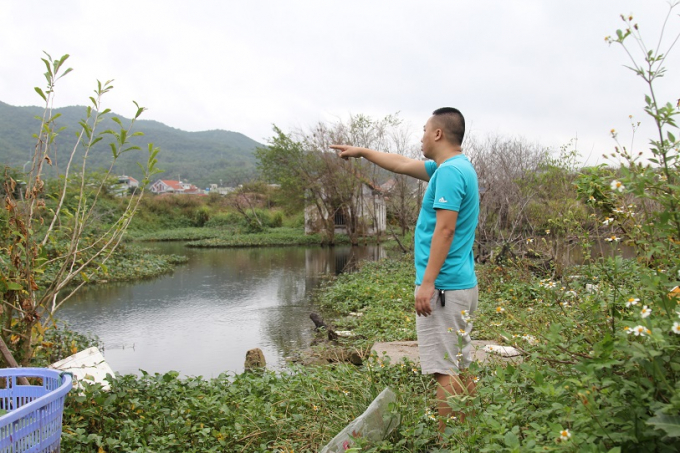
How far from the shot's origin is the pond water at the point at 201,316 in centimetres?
653

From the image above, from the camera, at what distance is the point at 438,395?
2.55 meters

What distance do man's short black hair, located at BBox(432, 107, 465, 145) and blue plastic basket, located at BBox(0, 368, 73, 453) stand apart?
2199 millimetres

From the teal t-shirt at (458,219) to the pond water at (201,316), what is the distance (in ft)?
12.6

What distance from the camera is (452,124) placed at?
2.72 meters

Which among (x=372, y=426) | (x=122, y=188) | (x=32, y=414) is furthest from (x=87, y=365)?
(x=122, y=188)

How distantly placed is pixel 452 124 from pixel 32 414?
238cm

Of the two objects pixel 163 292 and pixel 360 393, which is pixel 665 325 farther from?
pixel 163 292

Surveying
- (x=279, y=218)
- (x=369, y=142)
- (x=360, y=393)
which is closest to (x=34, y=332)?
(x=360, y=393)

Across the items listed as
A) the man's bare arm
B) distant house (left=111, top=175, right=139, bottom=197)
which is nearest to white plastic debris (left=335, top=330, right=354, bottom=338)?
distant house (left=111, top=175, right=139, bottom=197)

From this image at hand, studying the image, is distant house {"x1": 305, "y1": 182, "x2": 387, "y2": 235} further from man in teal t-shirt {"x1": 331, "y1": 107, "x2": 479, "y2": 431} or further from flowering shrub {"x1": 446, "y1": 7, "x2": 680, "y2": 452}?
flowering shrub {"x1": 446, "y1": 7, "x2": 680, "y2": 452}

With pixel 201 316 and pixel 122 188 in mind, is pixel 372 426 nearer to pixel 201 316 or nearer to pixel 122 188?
pixel 201 316

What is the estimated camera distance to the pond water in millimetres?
6527

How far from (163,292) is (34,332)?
8.82 meters

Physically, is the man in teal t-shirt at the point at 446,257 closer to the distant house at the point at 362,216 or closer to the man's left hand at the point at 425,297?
the man's left hand at the point at 425,297
